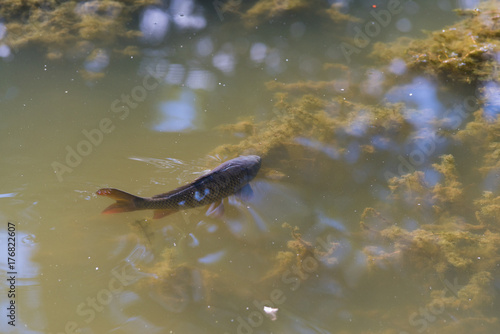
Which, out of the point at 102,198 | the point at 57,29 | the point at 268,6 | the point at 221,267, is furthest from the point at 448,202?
the point at 57,29

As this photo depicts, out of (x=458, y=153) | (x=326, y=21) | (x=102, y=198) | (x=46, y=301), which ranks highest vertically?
(x=326, y=21)

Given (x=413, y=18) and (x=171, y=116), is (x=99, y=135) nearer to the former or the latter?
(x=171, y=116)

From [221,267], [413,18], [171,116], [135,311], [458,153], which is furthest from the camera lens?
[413,18]

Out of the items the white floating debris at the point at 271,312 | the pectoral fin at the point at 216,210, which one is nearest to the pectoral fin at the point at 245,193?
the pectoral fin at the point at 216,210

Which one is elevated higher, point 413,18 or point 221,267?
point 413,18

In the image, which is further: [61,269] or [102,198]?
[102,198]

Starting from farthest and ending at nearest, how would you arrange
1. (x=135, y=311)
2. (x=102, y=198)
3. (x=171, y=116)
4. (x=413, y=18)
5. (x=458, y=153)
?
1. (x=413, y=18)
2. (x=171, y=116)
3. (x=458, y=153)
4. (x=102, y=198)
5. (x=135, y=311)
